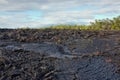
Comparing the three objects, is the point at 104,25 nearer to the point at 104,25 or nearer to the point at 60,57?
the point at 104,25

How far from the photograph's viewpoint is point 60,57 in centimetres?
545

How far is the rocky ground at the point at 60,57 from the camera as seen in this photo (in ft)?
16.4

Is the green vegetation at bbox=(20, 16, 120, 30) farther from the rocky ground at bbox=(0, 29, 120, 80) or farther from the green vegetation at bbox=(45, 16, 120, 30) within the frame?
the rocky ground at bbox=(0, 29, 120, 80)

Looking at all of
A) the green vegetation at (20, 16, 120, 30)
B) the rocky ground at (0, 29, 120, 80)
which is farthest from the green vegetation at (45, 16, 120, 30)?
the rocky ground at (0, 29, 120, 80)

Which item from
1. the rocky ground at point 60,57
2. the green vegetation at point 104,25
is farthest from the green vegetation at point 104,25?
the rocky ground at point 60,57

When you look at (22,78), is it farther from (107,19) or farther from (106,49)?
(107,19)

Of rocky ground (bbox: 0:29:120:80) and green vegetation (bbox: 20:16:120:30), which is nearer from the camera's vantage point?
rocky ground (bbox: 0:29:120:80)

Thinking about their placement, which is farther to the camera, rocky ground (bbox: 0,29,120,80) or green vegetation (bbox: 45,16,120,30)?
green vegetation (bbox: 45,16,120,30)

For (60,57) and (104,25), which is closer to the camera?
(60,57)

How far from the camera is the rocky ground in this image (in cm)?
500

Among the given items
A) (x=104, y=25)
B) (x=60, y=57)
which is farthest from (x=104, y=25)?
(x=60, y=57)

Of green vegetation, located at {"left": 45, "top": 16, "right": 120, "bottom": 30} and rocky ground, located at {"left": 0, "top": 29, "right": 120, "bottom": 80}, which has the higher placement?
green vegetation, located at {"left": 45, "top": 16, "right": 120, "bottom": 30}

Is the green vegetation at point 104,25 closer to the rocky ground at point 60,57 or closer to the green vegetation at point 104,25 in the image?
the green vegetation at point 104,25

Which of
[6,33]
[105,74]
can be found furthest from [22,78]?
[6,33]
